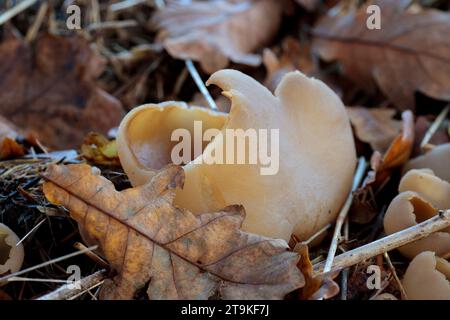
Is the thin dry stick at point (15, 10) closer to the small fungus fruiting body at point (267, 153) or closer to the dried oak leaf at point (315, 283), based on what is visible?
the small fungus fruiting body at point (267, 153)

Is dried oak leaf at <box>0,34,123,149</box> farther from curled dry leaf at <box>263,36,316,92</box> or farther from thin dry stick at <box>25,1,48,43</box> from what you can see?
curled dry leaf at <box>263,36,316,92</box>

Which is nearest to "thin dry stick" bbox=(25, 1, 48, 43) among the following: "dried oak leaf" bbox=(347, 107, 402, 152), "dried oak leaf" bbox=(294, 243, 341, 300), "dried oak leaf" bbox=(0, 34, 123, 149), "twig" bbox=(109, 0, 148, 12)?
"dried oak leaf" bbox=(0, 34, 123, 149)

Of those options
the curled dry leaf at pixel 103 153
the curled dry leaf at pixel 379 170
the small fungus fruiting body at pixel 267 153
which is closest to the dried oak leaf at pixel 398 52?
the curled dry leaf at pixel 379 170
